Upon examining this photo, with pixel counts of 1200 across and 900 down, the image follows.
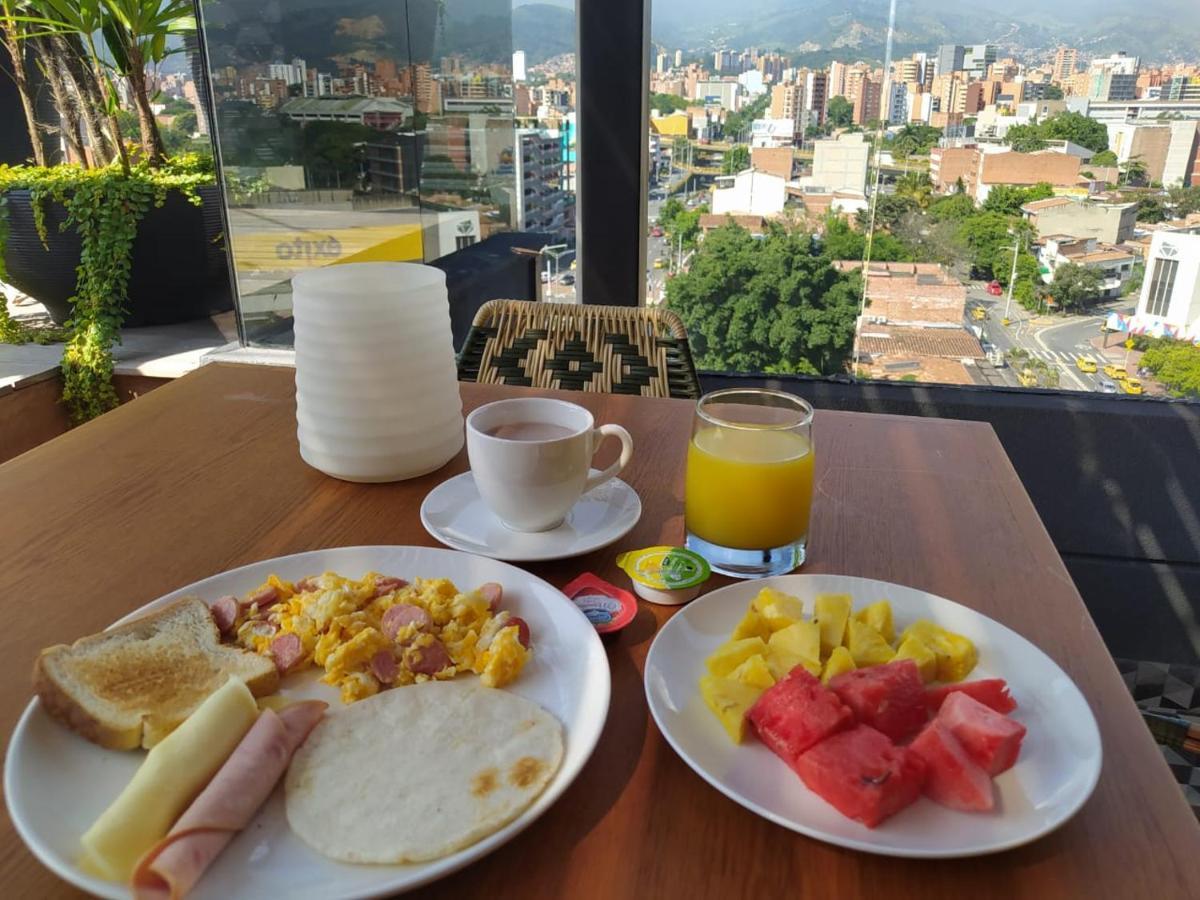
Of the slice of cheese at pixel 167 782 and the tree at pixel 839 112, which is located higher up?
the tree at pixel 839 112

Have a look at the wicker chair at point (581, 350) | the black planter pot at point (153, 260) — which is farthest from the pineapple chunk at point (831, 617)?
the black planter pot at point (153, 260)

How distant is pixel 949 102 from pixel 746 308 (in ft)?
2.13

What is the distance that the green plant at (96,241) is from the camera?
→ 2.71m

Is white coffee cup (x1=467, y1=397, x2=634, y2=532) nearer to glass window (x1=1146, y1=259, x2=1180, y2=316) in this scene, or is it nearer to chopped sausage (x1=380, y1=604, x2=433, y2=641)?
chopped sausage (x1=380, y1=604, x2=433, y2=641)

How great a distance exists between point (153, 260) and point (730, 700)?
302cm

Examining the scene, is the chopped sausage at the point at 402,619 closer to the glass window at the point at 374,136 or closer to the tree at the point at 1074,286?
the glass window at the point at 374,136

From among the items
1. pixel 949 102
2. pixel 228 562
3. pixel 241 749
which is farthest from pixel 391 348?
pixel 949 102

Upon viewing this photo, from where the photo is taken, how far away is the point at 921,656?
0.61 metres

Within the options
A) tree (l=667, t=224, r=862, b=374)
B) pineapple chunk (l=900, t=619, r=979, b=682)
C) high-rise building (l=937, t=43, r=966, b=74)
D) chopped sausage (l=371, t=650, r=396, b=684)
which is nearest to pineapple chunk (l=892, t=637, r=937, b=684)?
pineapple chunk (l=900, t=619, r=979, b=682)

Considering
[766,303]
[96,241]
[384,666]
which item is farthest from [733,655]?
[96,241]

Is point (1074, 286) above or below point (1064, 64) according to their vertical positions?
below

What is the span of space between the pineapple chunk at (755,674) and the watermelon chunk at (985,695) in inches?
4.1

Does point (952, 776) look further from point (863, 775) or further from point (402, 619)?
point (402, 619)

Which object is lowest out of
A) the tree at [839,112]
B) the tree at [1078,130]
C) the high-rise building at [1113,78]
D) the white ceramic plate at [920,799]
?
the white ceramic plate at [920,799]
